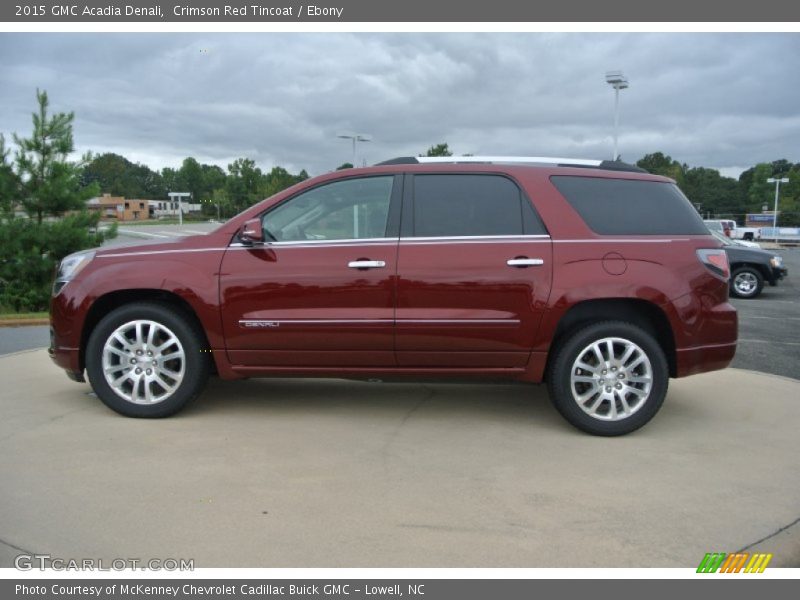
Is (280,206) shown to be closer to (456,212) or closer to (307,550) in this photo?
(456,212)

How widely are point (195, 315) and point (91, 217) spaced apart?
30.8 feet

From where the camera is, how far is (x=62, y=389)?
5.53 meters

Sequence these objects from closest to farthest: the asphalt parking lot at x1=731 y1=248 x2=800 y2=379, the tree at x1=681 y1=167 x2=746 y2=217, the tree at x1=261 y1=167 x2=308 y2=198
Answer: the asphalt parking lot at x1=731 y1=248 x2=800 y2=379 < the tree at x1=261 y1=167 x2=308 y2=198 < the tree at x1=681 y1=167 x2=746 y2=217

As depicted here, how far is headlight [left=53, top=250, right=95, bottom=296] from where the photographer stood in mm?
4680

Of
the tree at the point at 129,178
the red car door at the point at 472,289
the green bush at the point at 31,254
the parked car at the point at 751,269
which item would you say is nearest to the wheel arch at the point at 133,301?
the red car door at the point at 472,289

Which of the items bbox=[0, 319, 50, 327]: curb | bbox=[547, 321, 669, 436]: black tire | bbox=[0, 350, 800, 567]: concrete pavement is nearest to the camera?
bbox=[0, 350, 800, 567]: concrete pavement

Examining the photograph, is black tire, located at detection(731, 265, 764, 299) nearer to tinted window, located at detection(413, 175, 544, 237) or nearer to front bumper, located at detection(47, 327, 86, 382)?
tinted window, located at detection(413, 175, 544, 237)

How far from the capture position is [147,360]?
15.0 ft

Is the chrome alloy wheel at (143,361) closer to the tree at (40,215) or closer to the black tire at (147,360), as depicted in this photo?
the black tire at (147,360)

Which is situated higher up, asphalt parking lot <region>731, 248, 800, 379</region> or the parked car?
the parked car

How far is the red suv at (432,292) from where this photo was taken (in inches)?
172

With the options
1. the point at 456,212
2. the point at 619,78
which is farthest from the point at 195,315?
the point at 619,78

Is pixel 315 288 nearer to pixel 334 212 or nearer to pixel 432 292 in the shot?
pixel 334 212

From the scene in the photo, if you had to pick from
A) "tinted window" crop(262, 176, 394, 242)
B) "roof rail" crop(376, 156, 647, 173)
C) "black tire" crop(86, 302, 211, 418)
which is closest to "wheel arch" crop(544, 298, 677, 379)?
"roof rail" crop(376, 156, 647, 173)
